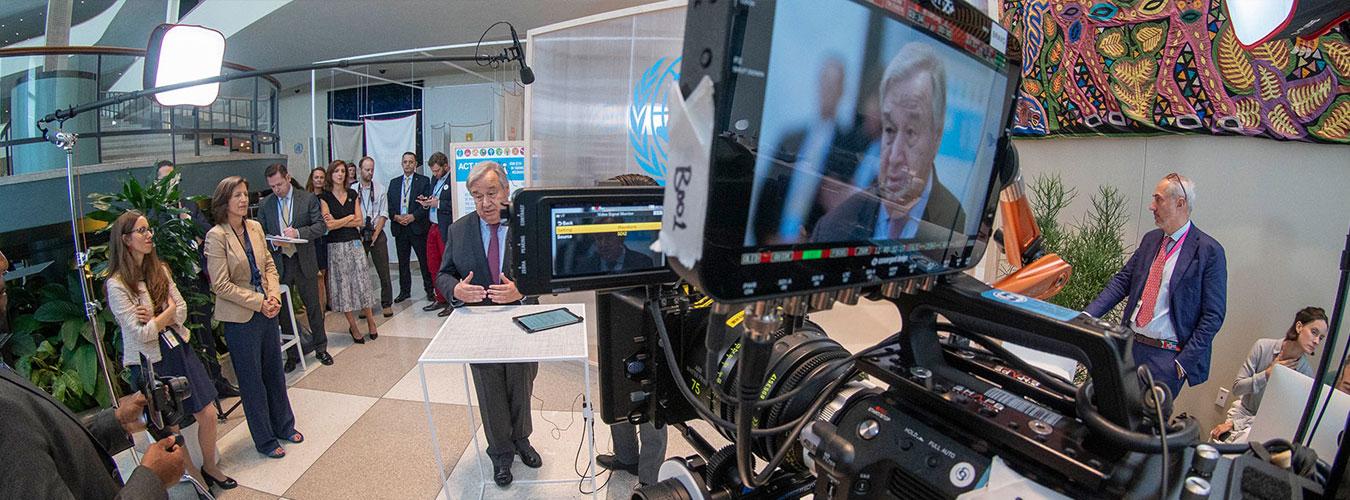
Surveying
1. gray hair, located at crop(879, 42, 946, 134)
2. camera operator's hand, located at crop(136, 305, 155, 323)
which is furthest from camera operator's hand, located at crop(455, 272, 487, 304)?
gray hair, located at crop(879, 42, 946, 134)

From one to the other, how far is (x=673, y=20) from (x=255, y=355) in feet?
8.58

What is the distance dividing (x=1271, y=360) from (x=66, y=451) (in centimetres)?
381

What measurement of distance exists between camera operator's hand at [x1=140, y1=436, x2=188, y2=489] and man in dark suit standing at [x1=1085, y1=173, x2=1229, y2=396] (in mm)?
3276

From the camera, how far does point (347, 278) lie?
4.42 metres

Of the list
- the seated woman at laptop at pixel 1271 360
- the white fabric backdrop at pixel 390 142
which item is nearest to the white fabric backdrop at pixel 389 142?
the white fabric backdrop at pixel 390 142

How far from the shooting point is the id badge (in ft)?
8.07

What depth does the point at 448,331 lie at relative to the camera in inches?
84.2

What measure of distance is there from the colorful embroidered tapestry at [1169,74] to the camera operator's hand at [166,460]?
7.86 feet

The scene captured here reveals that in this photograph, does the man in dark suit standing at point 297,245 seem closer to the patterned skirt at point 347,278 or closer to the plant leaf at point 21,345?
the patterned skirt at point 347,278

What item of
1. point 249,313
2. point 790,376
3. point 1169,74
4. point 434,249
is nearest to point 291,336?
point 249,313

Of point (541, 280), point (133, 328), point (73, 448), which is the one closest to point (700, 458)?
point (541, 280)

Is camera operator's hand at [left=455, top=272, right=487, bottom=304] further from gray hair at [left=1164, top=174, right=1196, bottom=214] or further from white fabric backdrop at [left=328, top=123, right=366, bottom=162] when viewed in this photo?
white fabric backdrop at [left=328, top=123, right=366, bottom=162]

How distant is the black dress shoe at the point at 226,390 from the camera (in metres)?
3.35

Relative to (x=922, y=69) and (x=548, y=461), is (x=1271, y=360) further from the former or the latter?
(x=548, y=461)
